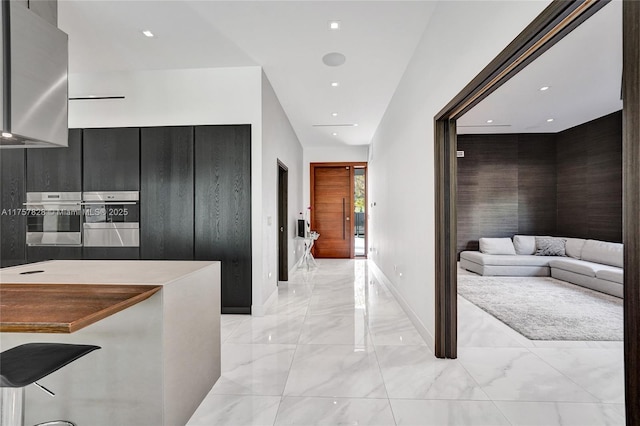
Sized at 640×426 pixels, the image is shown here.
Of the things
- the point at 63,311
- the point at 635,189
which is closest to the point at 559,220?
the point at 635,189

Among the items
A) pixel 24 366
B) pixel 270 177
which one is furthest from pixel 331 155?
pixel 24 366

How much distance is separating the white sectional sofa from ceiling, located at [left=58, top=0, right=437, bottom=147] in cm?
389

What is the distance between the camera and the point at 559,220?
6441mm

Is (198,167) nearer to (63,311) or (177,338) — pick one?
(177,338)

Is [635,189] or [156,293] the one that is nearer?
[635,189]

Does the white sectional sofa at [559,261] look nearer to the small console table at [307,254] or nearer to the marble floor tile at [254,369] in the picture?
the small console table at [307,254]

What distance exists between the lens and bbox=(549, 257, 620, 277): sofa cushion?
15.2ft

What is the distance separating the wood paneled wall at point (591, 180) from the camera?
507 centimetres

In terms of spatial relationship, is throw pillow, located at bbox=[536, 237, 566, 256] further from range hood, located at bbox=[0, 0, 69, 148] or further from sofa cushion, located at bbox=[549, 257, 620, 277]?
range hood, located at bbox=[0, 0, 69, 148]

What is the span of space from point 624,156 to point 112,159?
4.51 metres

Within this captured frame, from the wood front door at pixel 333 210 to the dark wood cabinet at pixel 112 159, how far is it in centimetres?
512

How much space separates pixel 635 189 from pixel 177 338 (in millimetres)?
2076

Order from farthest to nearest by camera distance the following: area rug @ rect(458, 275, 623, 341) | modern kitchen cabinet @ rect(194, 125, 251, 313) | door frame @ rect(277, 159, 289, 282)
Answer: door frame @ rect(277, 159, 289, 282) < modern kitchen cabinet @ rect(194, 125, 251, 313) < area rug @ rect(458, 275, 623, 341)

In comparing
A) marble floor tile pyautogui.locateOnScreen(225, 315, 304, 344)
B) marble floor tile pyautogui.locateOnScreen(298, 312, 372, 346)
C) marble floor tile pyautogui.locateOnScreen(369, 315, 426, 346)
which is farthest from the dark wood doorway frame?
marble floor tile pyautogui.locateOnScreen(225, 315, 304, 344)
